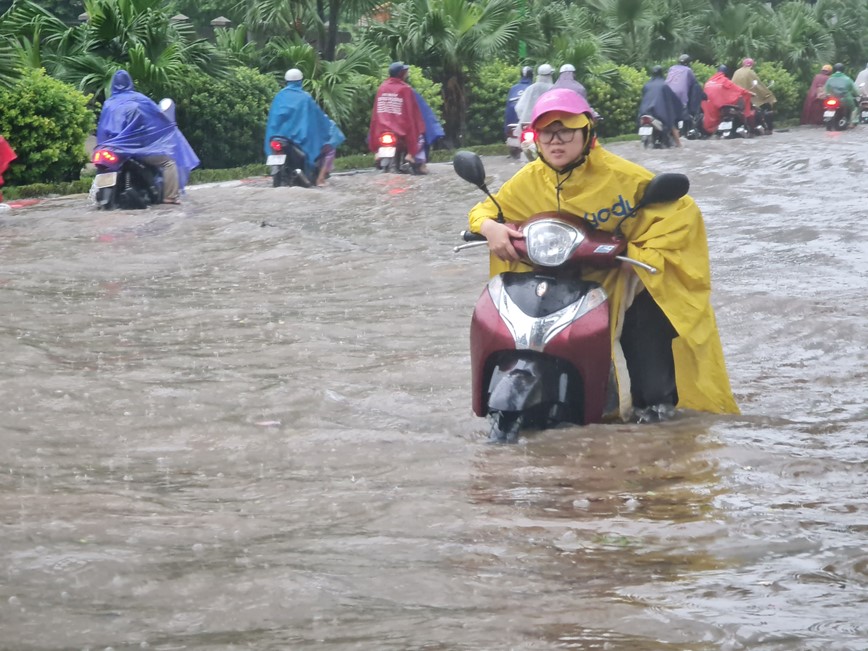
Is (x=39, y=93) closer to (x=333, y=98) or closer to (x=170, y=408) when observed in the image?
(x=333, y=98)

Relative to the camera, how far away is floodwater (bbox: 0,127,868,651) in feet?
13.7

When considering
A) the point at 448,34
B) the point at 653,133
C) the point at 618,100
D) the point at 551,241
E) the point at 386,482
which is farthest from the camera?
the point at 618,100

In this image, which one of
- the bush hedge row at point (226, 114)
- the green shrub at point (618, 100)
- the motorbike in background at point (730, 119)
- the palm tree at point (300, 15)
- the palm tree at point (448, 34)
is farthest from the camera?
the green shrub at point (618, 100)

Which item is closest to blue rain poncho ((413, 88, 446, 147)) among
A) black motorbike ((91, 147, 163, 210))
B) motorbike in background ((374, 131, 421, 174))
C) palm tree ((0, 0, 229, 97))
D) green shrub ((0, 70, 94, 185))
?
motorbike in background ((374, 131, 421, 174))

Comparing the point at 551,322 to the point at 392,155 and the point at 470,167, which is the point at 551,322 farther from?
the point at 392,155

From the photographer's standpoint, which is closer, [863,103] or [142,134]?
[142,134]

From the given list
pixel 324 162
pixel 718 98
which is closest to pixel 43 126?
pixel 324 162

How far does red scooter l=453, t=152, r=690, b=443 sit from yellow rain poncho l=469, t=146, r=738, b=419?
0.09 m

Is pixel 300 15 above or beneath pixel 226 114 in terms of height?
above

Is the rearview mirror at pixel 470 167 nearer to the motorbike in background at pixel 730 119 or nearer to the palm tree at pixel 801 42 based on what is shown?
the motorbike in background at pixel 730 119

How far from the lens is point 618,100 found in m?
31.8

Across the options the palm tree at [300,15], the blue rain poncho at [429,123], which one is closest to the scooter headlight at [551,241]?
the blue rain poncho at [429,123]

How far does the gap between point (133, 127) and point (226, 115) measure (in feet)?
19.1

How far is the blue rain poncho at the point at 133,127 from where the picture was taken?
1658cm
